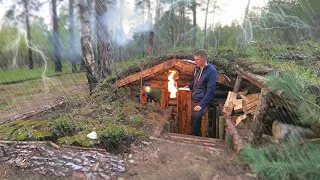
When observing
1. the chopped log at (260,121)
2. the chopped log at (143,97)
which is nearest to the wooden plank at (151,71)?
the chopped log at (143,97)

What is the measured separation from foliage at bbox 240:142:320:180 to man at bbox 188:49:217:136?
3.34m

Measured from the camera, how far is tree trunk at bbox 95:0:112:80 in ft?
28.3

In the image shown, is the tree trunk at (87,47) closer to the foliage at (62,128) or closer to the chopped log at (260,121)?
the foliage at (62,128)

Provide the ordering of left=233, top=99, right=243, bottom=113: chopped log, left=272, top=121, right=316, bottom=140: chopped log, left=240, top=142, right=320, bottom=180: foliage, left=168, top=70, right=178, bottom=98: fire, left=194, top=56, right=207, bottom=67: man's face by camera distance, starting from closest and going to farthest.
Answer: left=240, top=142, right=320, bottom=180: foliage < left=272, top=121, right=316, bottom=140: chopped log < left=233, top=99, right=243, bottom=113: chopped log < left=194, top=56, right=207, bottom=67: man's face < left=168, top=70, right=178, bottom=98: fire

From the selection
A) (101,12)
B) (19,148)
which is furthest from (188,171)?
(101,12)

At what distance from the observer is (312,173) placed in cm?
195

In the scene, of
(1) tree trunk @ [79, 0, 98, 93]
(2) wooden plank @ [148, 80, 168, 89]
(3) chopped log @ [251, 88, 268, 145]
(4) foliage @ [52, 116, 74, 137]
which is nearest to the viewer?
(3) chopped log @ [251, 88, 268, 145]

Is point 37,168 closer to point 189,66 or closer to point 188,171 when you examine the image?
point 188,171

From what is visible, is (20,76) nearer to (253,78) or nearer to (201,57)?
(201,57)

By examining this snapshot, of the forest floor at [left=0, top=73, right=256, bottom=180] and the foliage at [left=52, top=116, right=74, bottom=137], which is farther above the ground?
the foliage at [left=52, top=116, right=74, bottom=137]

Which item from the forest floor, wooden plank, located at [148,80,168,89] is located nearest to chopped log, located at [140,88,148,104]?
wooden plank, located at [148,80,168,89]

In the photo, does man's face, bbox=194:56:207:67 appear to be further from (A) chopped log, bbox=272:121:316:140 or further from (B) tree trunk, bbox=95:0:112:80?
(B) tree trunk, bbox=95:0:112:80

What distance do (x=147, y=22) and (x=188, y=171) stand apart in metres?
34.0

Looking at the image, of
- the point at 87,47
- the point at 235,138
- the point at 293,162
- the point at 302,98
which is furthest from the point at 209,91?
the point at 87,47
